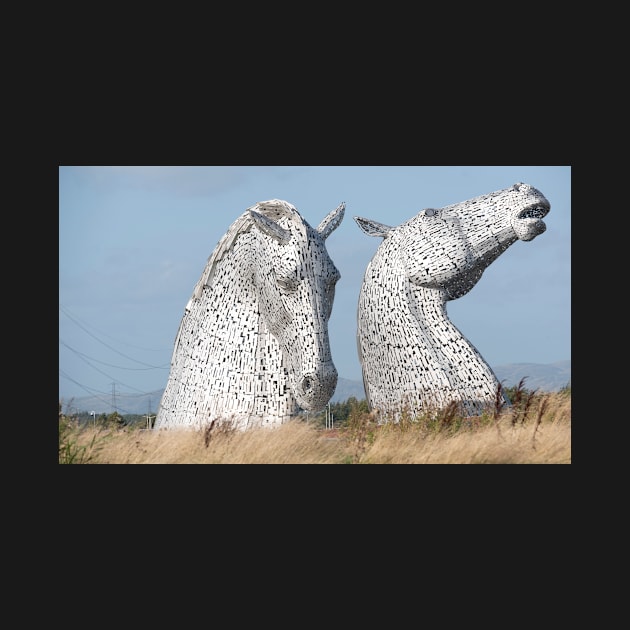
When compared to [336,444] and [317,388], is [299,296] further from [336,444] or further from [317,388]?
[336,444]

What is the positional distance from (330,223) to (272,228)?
0.84 m

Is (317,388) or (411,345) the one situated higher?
(411,345)

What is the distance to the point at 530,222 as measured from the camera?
497 inches

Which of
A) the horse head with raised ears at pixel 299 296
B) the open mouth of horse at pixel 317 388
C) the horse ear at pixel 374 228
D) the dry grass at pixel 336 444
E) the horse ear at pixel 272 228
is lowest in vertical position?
the dry grass at pixel 336 444

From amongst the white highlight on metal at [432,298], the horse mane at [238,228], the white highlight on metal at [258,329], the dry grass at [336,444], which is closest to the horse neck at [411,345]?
the white highlight on metal at [432,298]

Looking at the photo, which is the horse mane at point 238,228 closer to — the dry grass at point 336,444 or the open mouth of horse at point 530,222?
the dry grass at point 336,444

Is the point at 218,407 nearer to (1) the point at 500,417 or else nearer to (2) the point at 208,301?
(2) the point at 208,301

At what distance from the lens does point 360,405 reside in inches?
576

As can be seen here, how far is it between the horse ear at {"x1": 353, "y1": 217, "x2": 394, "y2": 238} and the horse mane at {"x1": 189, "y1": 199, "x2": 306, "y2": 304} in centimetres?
234

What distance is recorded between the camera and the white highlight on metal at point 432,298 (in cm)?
1234

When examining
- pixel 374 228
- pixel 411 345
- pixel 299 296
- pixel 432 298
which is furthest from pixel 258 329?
pixel 374 228

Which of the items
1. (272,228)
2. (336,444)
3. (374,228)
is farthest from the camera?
(374,228)

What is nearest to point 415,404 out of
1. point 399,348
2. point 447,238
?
point 399,348

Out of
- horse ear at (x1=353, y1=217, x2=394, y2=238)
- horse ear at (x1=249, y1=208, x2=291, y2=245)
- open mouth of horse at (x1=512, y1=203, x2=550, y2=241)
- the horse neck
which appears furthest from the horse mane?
open mouth of horse at (x1=512, y1=203, x2=550, y2=241)
